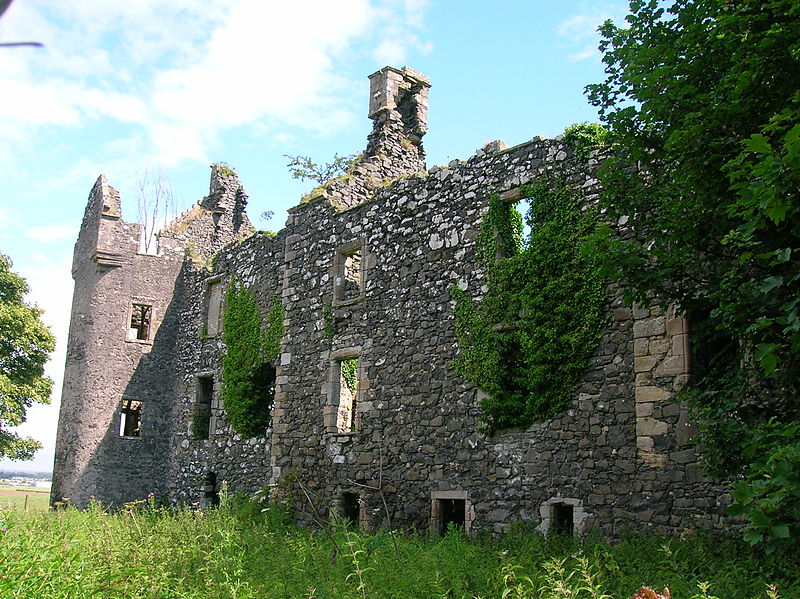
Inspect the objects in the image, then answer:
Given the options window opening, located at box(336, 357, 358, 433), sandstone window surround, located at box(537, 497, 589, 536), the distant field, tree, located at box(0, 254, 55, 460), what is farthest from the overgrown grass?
tree, located at box(0, 254, 55, 460)

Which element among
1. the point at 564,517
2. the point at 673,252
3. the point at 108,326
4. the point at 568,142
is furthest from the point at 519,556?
the point at 108,326

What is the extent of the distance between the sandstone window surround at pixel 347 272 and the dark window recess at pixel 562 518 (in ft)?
20.2

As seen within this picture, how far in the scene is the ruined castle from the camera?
10469mm

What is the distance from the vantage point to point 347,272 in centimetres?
1606

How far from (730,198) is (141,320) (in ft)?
61.3

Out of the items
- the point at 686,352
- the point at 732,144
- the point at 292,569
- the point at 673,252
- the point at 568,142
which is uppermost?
the point at 568,142

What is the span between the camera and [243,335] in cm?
1881

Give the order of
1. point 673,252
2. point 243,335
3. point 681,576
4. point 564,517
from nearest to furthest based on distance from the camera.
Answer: point 681,576, point 673,252, point 564,517, point 243,335

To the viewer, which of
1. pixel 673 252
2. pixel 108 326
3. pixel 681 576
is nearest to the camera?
pixel 681 576

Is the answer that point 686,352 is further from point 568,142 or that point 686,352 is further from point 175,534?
point 175,534

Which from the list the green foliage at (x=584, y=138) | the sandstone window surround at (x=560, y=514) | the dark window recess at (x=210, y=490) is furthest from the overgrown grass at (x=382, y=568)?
the dark window recess at (x=210, y=490)

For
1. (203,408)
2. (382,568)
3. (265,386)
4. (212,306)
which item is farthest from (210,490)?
(382,568)

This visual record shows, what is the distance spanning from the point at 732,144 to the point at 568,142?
4270mm

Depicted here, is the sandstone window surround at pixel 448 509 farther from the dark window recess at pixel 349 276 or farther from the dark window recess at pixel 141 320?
the dark window recess at pixel 141 320
